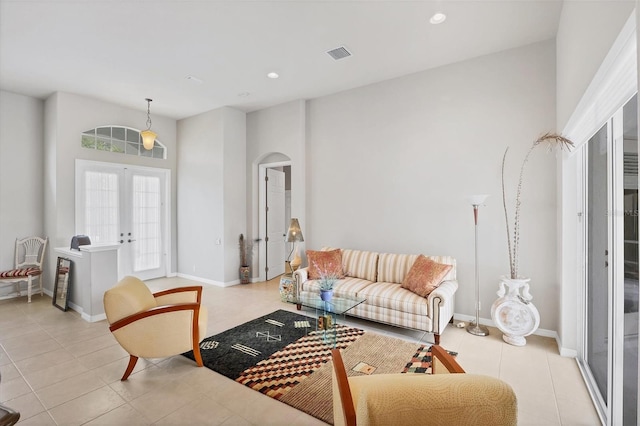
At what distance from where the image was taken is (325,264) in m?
4.47

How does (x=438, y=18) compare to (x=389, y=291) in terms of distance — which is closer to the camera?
(x=438, y=18)

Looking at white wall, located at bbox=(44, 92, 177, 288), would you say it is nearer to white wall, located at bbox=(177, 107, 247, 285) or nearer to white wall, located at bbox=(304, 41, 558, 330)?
white wall, located at bbox=(177, 107, 247, 285)

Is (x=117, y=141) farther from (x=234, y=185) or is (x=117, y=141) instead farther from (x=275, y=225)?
(x=275, y=225)

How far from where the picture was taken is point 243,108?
597 centimetres

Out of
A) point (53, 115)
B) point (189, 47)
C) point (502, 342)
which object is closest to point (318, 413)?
point (502, 342)

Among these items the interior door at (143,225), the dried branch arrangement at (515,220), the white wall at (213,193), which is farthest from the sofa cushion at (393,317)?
the interior door at (143,225)

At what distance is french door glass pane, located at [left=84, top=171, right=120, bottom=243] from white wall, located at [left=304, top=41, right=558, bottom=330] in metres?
3.95

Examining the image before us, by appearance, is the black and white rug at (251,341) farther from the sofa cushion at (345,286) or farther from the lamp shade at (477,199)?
the lamp shade at (477,199)

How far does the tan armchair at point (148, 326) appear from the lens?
258 cm

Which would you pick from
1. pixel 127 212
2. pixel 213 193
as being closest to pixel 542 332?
pixel 213 193

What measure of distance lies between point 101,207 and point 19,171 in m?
1.28

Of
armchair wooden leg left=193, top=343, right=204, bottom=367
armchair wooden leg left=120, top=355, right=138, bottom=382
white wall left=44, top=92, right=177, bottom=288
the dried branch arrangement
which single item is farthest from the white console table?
the dried branch arrangement

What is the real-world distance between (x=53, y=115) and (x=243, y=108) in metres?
3.15

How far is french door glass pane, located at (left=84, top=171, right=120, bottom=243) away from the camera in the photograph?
543 centimetres
